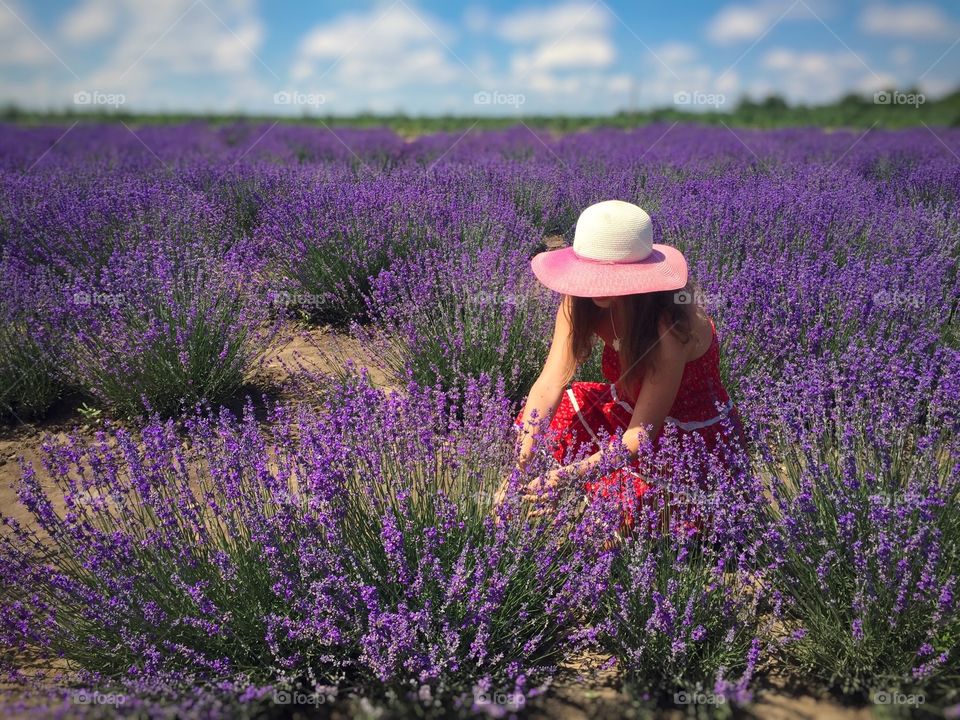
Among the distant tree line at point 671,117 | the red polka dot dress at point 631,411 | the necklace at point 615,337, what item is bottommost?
the red polka dot dress at point 631,411

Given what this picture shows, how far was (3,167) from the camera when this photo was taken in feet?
22.5

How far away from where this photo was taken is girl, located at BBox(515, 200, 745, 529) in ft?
6.79

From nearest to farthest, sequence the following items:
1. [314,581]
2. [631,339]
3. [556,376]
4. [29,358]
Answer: [314,581] < [631,339] < [556,376] < [29,358]

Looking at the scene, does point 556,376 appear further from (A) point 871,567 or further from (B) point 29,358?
(B) point 29,358

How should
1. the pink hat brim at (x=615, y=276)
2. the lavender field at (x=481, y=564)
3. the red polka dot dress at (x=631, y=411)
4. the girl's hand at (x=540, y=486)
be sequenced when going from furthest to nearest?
the red polka dot dress at (x=631, y=411), the pink hat brim at (x=615, y=276), the girl's hand at (x=540, y=486), the lavender field at (x=481, y=564)

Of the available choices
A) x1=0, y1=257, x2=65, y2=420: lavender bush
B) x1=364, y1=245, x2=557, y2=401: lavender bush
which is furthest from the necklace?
x1=0, y1=257, x2=65, y2=420: lavender bush

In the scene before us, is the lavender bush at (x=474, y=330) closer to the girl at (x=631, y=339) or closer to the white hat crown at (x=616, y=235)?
the girl at (x=631, y=339)

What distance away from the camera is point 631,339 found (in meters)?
2.20

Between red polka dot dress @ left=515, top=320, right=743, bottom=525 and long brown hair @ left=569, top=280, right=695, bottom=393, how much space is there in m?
0.20

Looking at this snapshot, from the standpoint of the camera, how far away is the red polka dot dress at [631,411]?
2254mm

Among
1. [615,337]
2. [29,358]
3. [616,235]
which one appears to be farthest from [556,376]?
[29,358]

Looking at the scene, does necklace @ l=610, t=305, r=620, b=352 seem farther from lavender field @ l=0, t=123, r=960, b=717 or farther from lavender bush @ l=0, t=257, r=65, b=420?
lavender bush @ l=0, t=257, r=65, b=420

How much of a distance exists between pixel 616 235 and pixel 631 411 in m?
0.70

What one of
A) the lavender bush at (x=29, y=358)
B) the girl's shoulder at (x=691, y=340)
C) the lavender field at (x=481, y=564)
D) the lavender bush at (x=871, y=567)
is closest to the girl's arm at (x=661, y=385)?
the girl's shoulder at (x=691, y=340)
